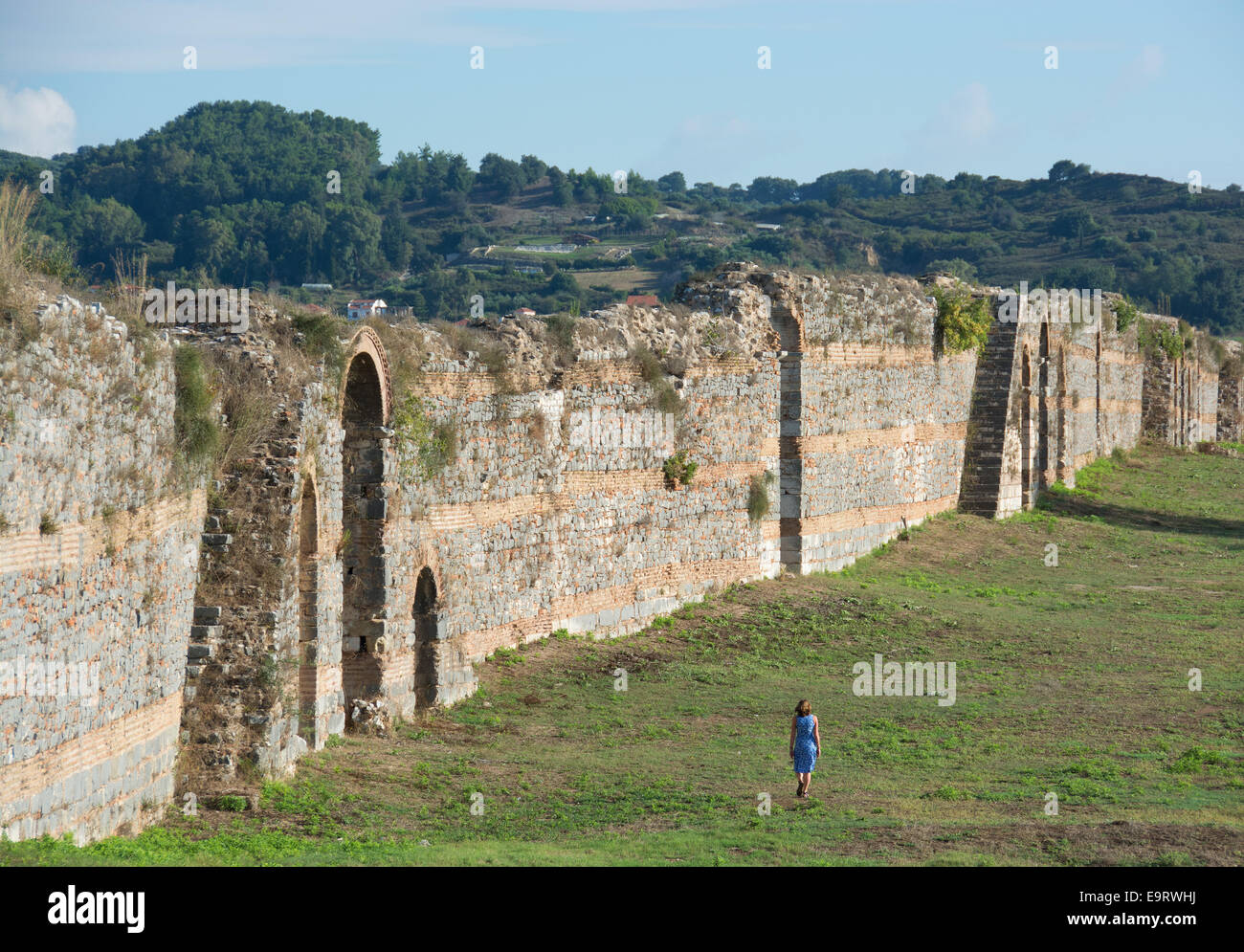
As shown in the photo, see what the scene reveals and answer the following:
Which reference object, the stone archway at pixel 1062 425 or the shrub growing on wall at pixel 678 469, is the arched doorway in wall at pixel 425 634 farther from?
the stone archway at pixel 1062 425

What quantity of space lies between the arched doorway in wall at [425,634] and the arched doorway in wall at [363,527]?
75 centimetres

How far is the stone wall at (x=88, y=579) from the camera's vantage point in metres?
8.88

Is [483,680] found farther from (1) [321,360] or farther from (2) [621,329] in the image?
(2) [621,329]

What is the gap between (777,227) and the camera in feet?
317

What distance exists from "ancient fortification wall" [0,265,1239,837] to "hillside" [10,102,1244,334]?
14496 mm

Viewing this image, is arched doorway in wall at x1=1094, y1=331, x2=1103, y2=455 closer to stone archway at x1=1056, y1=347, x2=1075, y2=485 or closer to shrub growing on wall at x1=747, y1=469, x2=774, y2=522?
stone archway at x1=1056, y1=347, x2=1075, y2=485

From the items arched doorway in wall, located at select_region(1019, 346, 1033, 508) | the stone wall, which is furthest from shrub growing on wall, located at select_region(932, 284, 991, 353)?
the stone wall

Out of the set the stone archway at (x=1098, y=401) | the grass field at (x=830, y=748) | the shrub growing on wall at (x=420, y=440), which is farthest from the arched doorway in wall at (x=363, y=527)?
the stone archway at (x=1098, y=401)

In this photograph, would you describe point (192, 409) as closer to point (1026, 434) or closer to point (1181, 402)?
point (1026, 434)

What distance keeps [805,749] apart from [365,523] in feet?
17.2

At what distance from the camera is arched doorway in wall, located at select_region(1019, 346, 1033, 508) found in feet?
98.8
